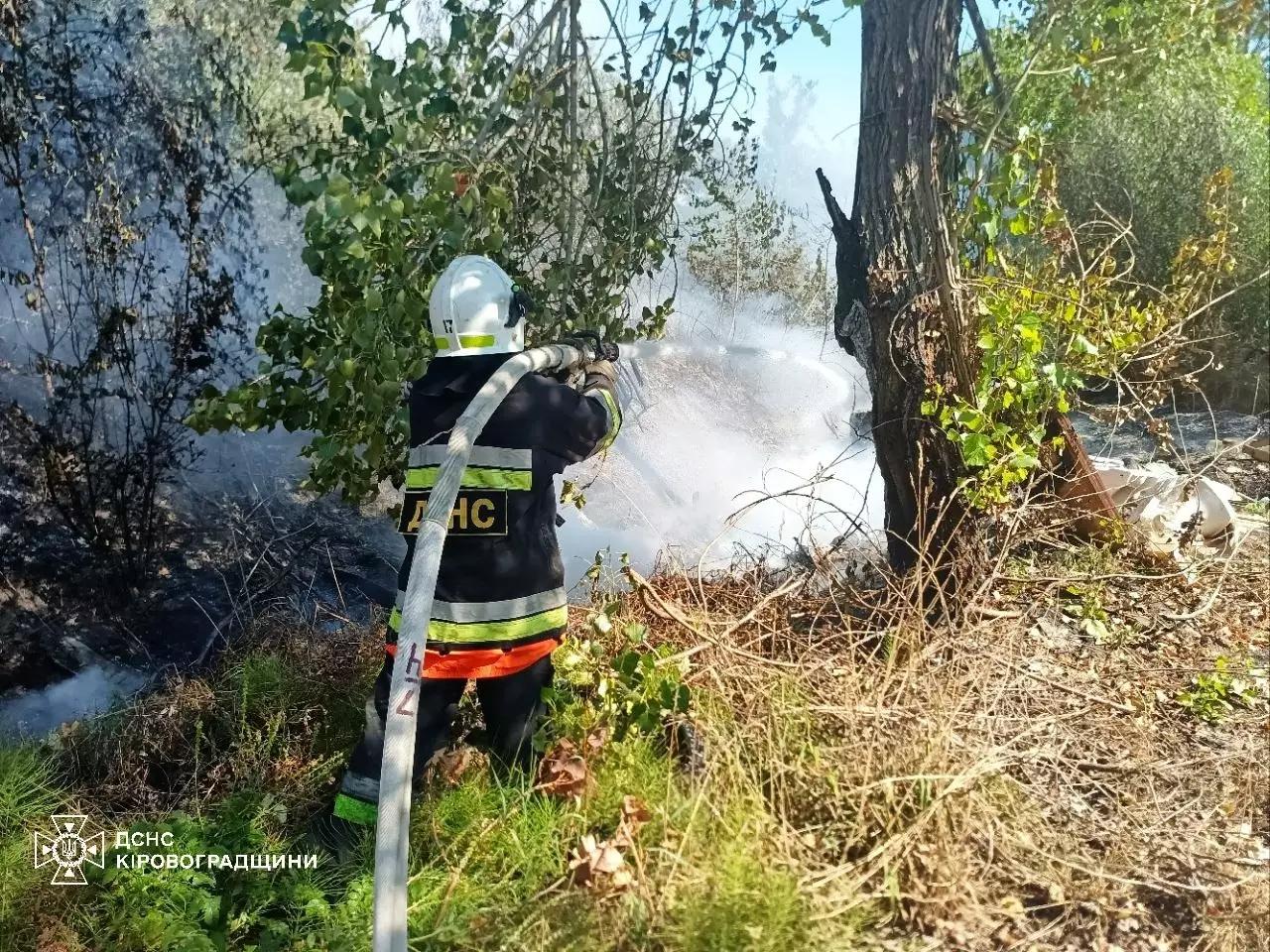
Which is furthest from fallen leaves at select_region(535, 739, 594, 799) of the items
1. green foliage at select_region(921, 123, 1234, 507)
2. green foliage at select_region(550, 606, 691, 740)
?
green foliage at select_region(921, 123, 1234, 507)

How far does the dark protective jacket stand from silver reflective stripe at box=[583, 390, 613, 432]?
0.01 meters

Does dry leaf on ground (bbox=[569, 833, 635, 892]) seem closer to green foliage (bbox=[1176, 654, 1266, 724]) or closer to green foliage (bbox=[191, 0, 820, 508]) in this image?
green foliage (bbox=[191, 0, 820, 508])

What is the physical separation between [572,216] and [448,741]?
7.24ft

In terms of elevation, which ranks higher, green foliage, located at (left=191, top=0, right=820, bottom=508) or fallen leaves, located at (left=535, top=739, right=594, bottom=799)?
green foliage, located at (left=191, top=0, right=820, bottom=508)

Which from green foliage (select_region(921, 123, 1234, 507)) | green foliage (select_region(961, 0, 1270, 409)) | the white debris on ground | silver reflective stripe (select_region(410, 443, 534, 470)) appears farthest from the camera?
green foliage (select_region(961, 0, 1270, 409))

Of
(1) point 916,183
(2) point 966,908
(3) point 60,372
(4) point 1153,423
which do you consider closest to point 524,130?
(1) point 916,183

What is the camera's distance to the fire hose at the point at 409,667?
1.87 m

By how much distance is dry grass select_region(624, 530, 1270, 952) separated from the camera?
2.17 meters

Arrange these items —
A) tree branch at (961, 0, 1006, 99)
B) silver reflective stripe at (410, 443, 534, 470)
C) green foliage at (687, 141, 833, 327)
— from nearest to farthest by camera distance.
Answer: silver reflective stripe at (410, 443, 534, 470), tree branch at (961, 0, 1006, 99), green foliage at (687, 141, 833, 327)

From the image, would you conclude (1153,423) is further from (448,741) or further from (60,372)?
(60,372)
